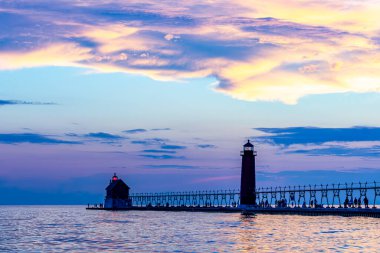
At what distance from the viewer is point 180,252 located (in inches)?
2451

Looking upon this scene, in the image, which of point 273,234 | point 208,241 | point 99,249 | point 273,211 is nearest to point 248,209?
point 273,211

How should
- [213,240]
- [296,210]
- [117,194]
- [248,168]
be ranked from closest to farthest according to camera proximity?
[213,240] < [296,210] < [248,168] < [117,194]

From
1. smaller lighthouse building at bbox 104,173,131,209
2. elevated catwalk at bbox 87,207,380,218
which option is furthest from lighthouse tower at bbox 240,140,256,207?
smaller lighthouse building at bbox 104,173,131,209

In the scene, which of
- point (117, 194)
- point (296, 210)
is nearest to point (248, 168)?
point (296, 210)

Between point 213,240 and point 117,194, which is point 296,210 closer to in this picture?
point 213,240

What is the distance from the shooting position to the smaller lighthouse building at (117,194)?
185m

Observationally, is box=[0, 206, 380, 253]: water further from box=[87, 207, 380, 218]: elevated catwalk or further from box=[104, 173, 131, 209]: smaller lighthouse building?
box=[104, 173, 131, 209]: smaller lighthouse building

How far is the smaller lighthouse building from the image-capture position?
606 ft

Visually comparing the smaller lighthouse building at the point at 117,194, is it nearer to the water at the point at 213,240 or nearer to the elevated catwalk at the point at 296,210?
the elevated catwalk at the point at 296,210

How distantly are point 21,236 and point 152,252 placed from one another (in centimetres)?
2899

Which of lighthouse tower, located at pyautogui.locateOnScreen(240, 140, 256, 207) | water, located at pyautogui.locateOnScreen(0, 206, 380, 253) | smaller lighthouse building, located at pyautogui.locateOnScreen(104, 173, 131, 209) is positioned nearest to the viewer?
water, located at pyautogui.locateOnScreen(0, 206, 380, 253)

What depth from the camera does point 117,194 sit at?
186m

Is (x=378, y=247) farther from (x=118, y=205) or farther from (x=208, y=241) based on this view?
(x=118, y=205)

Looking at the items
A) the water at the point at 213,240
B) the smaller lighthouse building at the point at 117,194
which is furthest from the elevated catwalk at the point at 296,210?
the water at the point at 213,240
